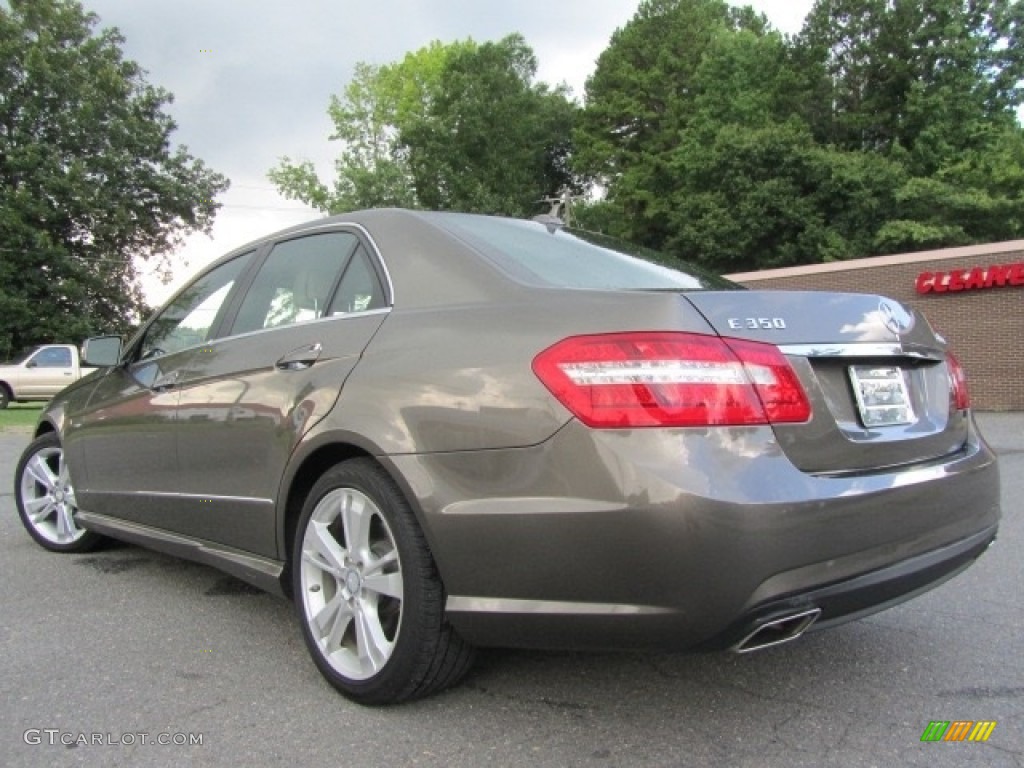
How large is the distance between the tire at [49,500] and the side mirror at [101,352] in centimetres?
63

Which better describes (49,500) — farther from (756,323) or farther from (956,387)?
→ (956,387)

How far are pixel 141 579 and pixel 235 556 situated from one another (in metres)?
1.32

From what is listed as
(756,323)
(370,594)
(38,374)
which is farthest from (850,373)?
(38,374)

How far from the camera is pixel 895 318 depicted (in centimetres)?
252

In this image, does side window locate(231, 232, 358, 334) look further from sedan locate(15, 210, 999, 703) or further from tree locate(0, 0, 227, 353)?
tree locate(0, 0, 227, 353)

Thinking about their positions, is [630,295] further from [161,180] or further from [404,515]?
[161,180]

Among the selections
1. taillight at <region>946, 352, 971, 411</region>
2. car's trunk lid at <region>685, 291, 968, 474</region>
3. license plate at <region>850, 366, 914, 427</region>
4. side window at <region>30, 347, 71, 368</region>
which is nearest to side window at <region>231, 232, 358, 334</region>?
car's trunk lid at <region>685, 291, 968, 474</region>

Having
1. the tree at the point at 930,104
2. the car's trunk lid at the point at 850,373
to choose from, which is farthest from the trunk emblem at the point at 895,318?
the tree at the point at 930,104

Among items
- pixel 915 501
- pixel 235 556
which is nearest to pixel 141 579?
pixel 235 556

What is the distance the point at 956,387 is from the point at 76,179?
32619 mm

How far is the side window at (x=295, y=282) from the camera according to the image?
3062 mm

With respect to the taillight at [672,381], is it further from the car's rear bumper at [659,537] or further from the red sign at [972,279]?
the red sign at [972,279]

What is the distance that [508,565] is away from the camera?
2.17m

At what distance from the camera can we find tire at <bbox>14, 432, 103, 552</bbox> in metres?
4.59
